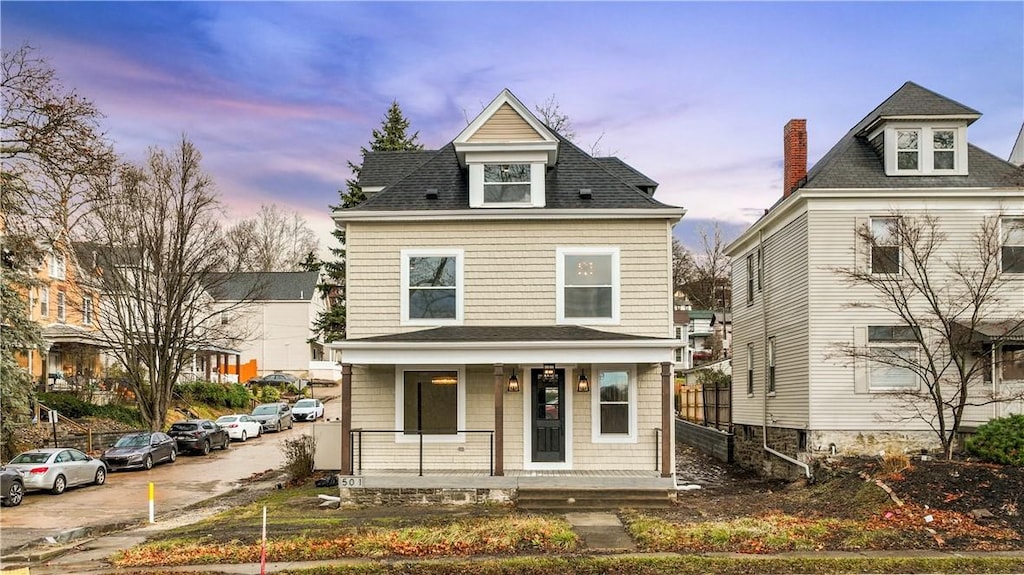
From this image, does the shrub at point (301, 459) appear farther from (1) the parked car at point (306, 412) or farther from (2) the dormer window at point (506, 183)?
(1) the parked car at point (306, 412)

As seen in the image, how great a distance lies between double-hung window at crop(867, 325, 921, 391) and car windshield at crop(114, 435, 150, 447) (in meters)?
23.4

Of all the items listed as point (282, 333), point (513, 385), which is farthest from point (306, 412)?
point (513, 385)

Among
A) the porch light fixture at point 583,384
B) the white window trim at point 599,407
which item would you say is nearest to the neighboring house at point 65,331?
the porch light fixture at point 583,384

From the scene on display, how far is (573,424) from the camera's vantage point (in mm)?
19484

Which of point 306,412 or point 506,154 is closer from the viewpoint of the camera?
point 506,154

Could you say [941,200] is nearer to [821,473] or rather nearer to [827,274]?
[827,274]

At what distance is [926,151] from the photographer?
21.6m

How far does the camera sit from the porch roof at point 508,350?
18156mm

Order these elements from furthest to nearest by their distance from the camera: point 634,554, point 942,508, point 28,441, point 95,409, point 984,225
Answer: point 95,409, point 28,441, point 984,225, point 942,508, point 634,554

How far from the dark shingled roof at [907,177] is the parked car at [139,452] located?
22.8 meters

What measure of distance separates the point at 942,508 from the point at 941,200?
9016 mm

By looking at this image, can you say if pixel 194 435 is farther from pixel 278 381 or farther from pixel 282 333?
pixel 282 333

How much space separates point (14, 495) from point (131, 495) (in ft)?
9.63

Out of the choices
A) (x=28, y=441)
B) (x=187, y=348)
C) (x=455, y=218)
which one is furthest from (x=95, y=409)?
(x=455, y=218)
